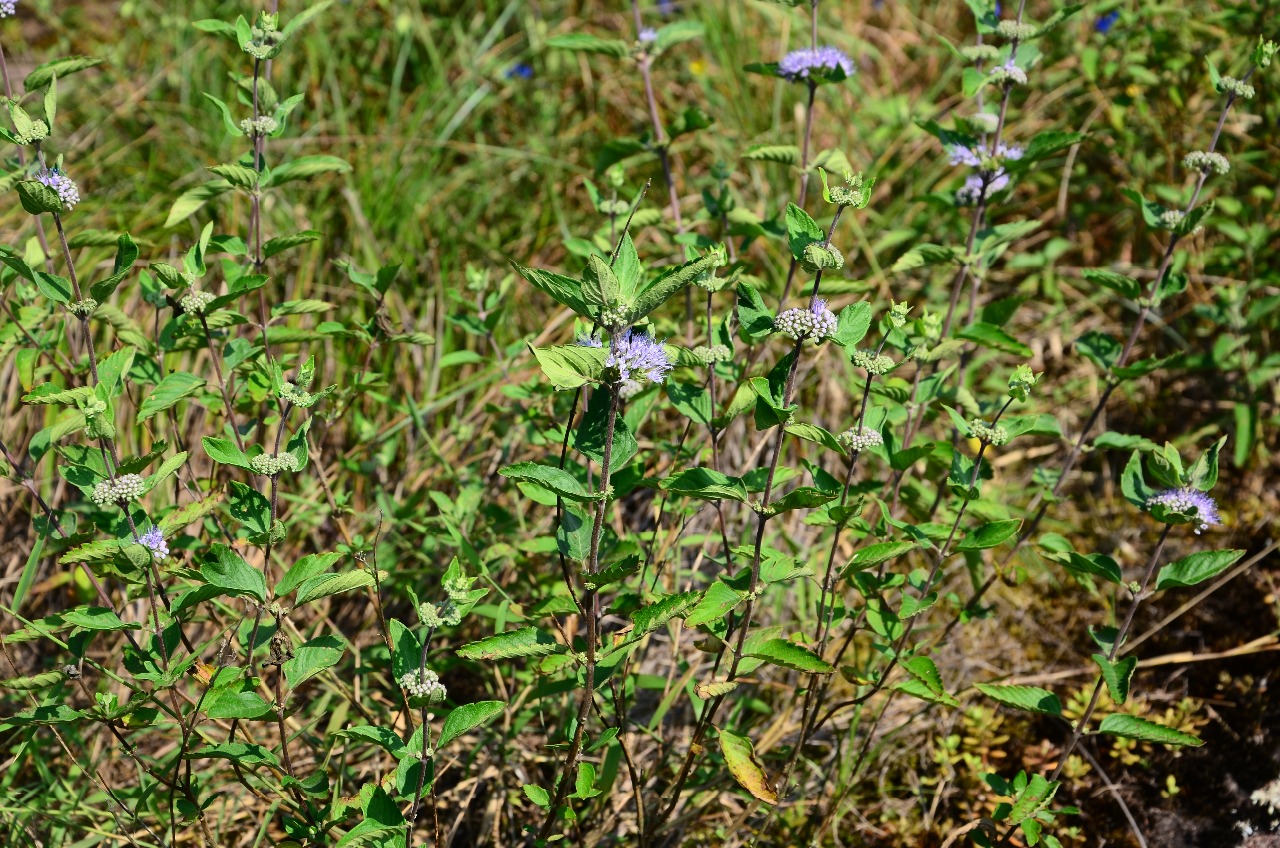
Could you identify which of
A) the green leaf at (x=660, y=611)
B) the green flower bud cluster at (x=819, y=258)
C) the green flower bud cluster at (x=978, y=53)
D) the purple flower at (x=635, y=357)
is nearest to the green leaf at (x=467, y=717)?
the green leaf at (x=660, y=611)

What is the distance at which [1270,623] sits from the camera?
2.77 meters

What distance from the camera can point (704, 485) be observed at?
65.4 inches

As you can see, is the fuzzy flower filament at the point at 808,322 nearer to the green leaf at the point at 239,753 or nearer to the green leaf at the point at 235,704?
the green leaf at the point at 235,704

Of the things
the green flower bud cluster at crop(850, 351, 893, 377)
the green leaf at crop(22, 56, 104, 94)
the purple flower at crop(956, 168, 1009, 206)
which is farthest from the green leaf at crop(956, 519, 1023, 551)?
the green leaf at crop(22, 56, 104, 94)

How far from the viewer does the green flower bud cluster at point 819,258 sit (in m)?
1.63

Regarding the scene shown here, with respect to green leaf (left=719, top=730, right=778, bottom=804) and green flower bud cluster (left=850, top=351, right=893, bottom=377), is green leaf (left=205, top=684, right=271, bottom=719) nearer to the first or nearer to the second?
green leaf (left=719, top=730, right=778, bottom=804)

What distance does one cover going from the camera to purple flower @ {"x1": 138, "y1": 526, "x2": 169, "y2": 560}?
186 cm

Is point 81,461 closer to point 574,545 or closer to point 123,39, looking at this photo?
point 574,545

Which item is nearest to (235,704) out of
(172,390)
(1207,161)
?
(172,390)

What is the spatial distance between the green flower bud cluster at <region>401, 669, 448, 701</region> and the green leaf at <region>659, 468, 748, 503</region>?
49 centimetres

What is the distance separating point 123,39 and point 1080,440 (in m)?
4.31

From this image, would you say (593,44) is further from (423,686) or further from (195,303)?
(423,686)

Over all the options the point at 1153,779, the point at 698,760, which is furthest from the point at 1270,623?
the point at 698,760

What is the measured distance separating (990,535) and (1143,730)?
0.48 m
